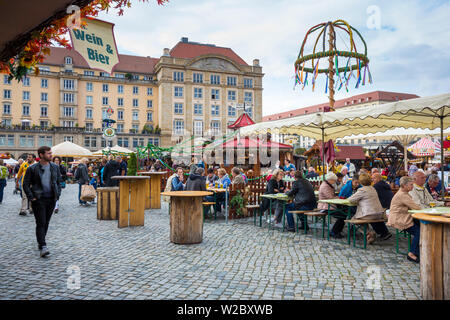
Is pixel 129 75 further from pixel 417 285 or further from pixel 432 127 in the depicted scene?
pixel 417 285

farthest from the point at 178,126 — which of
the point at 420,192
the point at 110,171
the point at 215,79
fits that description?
the point at 420,192

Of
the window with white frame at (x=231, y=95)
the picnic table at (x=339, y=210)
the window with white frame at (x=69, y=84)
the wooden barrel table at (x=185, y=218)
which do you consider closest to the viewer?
the wooden barrel table at (x=185, y=218)

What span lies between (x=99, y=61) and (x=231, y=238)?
17.0 ft

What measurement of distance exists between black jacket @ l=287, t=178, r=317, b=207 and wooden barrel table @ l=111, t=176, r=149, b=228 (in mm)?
3800

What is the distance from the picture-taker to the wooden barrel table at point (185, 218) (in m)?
6.64

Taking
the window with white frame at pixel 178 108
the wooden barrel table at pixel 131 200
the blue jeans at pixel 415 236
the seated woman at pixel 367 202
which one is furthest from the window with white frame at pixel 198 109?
the blue jeans at pixel 415 236

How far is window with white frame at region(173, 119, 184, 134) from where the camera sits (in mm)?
58938

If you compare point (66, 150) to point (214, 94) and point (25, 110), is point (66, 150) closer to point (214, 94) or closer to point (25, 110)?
point (214, 94)

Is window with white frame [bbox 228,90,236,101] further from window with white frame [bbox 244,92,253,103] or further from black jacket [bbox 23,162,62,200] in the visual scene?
black jacket [bbox 23,162,62,200]

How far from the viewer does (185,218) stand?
6.71 meters

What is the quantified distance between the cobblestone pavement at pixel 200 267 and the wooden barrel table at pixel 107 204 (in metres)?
1.45

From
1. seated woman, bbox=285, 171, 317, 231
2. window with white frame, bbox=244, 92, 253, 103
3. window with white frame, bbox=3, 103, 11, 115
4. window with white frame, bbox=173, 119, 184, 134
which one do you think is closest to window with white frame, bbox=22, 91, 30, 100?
window with white frame, bbox=3, 103, 11, 115

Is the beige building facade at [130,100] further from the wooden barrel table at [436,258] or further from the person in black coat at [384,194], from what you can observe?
the wooden barrel table at [436,258]
